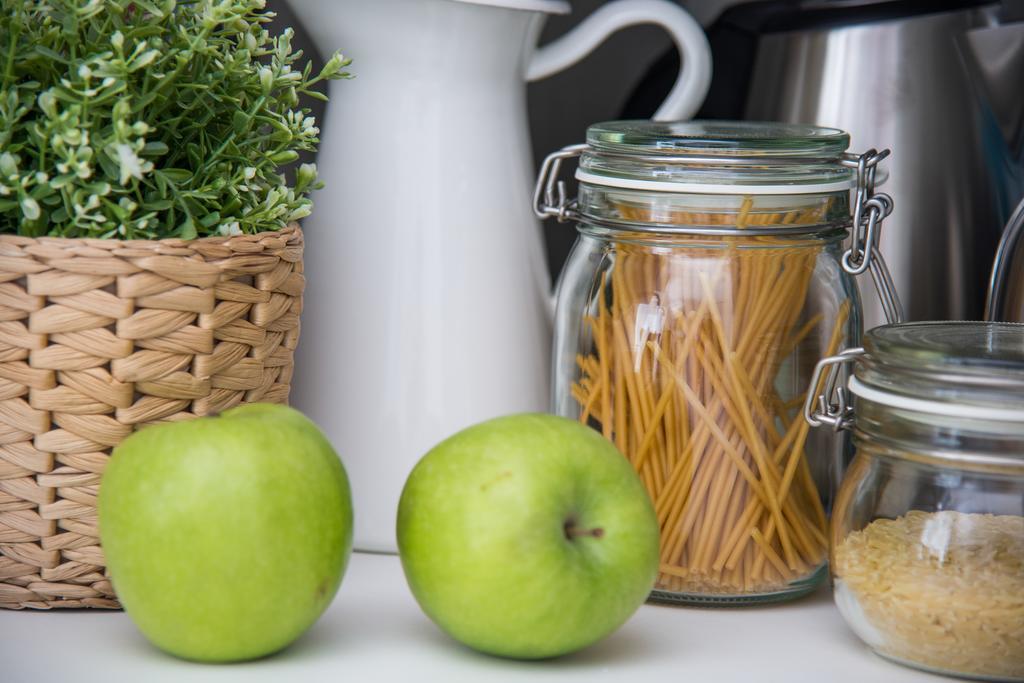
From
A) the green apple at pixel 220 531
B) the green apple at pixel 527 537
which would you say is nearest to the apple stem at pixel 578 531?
the green apple at pixel 527 537

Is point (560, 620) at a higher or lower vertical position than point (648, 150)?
lower

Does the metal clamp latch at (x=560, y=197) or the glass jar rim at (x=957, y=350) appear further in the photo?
the metal clamp latch at (x=560, y=197)

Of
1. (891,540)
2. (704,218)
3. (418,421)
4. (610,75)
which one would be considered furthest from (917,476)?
(610,75)

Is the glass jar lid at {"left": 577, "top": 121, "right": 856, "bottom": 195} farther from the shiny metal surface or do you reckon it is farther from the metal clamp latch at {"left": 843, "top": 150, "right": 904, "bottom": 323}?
the shiny metal surface

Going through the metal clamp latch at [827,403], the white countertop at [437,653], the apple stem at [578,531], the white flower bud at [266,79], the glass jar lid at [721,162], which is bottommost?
the white countertop at [437,653]

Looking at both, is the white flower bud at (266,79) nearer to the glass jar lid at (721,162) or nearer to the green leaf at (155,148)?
the green leaf at (155,148)

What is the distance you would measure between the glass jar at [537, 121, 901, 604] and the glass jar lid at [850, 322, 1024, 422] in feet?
0.22

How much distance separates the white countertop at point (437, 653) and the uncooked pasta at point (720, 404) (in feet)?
0.11

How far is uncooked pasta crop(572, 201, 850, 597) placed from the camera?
618 mm

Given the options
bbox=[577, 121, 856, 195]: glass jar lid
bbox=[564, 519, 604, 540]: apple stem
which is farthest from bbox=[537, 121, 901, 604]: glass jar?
bbox=[564, 519, 604, 540]: apple stem

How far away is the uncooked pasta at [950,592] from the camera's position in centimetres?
51

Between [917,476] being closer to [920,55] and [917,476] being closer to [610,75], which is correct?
[920,55]

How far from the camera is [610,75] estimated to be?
0.96 m

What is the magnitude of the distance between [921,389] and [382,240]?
0.32 metres
